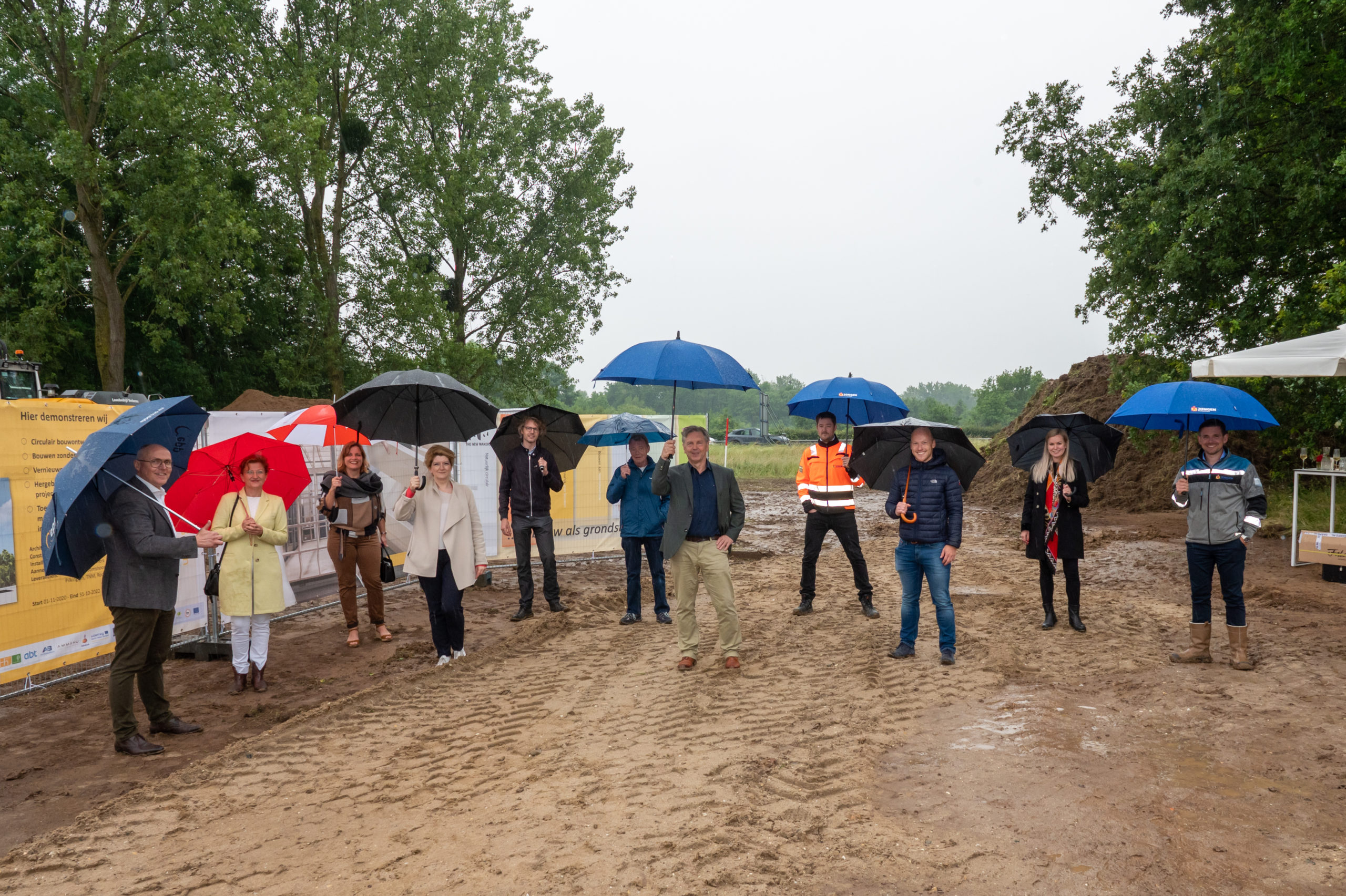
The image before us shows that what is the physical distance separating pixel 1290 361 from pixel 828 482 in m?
4.27

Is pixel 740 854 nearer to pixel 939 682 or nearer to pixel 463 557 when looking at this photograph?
pixel 939 682

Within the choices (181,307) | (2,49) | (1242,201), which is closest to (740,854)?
(1242,201)

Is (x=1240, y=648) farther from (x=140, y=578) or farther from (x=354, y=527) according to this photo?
(x=140, y=578)

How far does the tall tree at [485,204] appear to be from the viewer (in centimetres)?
2641

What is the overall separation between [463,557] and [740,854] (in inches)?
152

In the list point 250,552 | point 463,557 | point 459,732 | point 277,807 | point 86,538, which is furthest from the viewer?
point 463,557

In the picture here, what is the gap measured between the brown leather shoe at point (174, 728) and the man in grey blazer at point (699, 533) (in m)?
3.48

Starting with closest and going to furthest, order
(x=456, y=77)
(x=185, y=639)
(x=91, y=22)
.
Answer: (x=185, y=639)
(x=91, y=22)
(x=456, y=77)

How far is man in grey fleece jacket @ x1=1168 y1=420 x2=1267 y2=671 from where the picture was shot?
6164 mm

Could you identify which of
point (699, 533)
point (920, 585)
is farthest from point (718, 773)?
point (920, 585)

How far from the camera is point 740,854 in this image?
11.9 feet

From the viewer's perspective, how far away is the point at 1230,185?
12562 millimetres

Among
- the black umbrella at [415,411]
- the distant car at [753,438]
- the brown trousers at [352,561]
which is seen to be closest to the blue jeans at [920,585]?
the black umbrella at [415,411]

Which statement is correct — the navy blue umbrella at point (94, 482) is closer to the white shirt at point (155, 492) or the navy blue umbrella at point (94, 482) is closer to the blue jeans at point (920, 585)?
the white shirt at point (155, 492)
